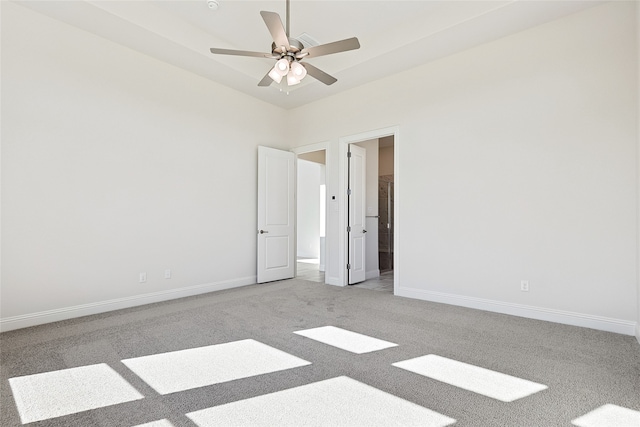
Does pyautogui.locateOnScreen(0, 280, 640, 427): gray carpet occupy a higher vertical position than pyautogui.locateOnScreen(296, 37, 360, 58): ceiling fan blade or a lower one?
lower

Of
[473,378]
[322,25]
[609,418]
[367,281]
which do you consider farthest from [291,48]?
[367,281]

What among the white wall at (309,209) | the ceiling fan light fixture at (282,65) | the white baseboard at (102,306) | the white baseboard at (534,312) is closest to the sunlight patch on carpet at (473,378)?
the white baseboard at (534,312)

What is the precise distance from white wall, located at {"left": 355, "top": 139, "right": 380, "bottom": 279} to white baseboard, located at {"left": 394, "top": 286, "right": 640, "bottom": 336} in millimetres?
1657

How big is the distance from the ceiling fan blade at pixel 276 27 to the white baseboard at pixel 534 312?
3401mm

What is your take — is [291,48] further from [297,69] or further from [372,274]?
[372,274]

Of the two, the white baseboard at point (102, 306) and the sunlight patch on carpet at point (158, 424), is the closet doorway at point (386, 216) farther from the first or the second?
the sunlight patch on carpet at point (158, 424)

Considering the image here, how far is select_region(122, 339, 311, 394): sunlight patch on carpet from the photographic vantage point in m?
2.00

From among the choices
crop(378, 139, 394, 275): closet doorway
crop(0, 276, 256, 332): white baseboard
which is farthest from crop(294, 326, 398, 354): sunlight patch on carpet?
crop(378, 139, 394, 275): closet doorway

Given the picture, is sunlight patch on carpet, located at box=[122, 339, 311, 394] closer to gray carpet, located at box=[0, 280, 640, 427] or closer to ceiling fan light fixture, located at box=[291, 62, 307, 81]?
gray carpet, located at box=[0, 280, 640, 427]

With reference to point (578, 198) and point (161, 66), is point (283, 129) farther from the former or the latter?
point (578, 198)

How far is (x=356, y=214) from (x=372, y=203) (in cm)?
92

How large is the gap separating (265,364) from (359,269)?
3.34m

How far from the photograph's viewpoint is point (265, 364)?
2.24 metres

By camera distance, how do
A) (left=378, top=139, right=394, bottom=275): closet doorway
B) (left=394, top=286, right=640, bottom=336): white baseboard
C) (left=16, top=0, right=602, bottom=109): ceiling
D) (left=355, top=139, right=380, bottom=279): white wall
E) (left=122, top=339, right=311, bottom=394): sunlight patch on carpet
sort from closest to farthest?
(left=122, top=339, right=311, bottom=394): sunlight patch on carpet
(left=394, top=286, right=640, bottom=336): white baseboard
(left=16, top=0, right=602, bottom=109): ceiling
(left=355, top=139, right=380, bottom=279): white wall
(left=378, top=139, right=394, bottom=275): closet doorway
